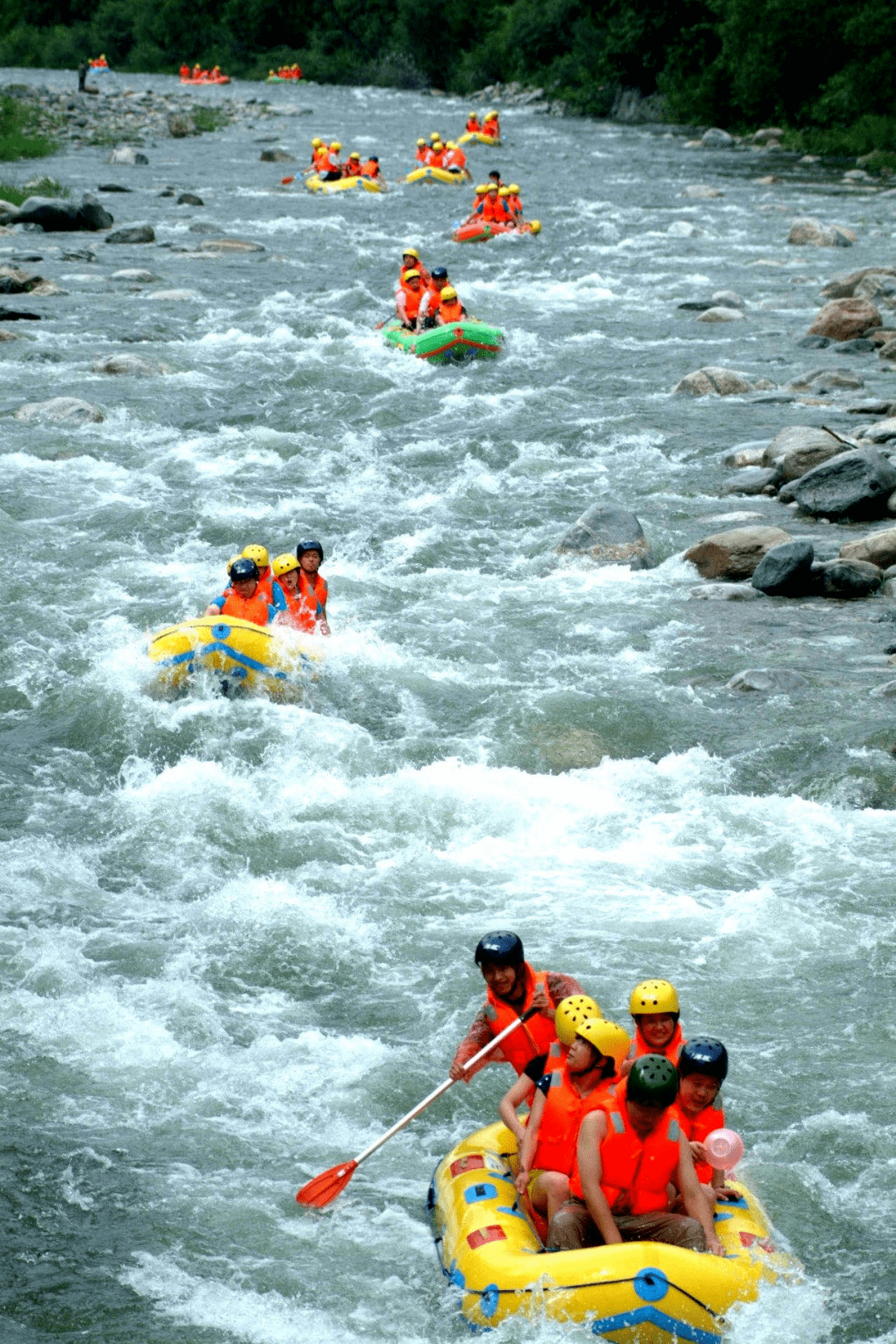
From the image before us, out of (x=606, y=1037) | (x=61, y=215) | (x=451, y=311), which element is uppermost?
(x=61, y=215)

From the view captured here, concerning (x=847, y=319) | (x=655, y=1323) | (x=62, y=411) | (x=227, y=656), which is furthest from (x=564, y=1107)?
(x=847, y=319)

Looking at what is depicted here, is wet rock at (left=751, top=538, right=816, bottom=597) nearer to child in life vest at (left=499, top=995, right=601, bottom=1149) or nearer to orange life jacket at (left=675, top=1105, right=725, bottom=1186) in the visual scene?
child in life vest at (left=499, top=995, right=601, bottom=1149)

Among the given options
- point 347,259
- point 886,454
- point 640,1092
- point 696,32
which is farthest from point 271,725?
point 696,32

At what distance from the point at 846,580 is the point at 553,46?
46088 mm

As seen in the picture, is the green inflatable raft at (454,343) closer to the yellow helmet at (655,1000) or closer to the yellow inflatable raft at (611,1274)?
the yellow helmet at (655,1000)

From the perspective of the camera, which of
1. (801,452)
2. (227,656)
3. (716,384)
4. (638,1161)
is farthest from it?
(716,384)

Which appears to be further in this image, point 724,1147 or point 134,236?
point 134,236

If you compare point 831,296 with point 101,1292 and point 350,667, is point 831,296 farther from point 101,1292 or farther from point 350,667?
point 101,1292

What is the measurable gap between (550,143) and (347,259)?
708 inches

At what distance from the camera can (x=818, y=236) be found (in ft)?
81.9

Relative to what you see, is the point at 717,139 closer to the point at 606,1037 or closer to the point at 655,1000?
the point at 655,1000

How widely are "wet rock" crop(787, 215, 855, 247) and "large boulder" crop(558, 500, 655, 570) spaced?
1425cm

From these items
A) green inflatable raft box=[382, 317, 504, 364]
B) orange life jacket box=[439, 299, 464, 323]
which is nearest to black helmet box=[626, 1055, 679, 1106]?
green inflatable raft box=[382, 317, 504, 364]

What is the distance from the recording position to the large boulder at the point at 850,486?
12.8 m
